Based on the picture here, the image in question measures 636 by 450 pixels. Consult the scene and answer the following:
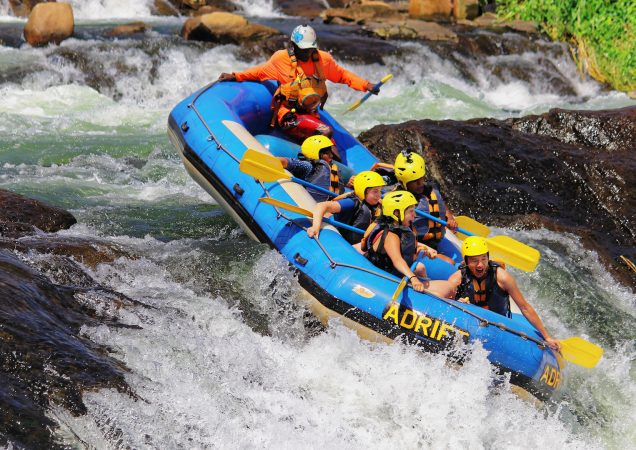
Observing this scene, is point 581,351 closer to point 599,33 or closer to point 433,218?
point 433,218

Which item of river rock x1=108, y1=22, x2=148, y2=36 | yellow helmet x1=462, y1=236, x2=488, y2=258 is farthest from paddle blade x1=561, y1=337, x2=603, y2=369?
river rock x1=108, y1=22, x2=148, y2=36

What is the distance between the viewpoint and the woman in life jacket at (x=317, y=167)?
7645 millimetres

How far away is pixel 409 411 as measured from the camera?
573 centimetres

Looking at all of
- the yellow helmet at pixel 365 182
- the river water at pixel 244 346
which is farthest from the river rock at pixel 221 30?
the yellow helmet at pixel 365 182

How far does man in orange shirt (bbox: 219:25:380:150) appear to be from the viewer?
27.9ft

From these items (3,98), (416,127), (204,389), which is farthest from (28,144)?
(204,389)

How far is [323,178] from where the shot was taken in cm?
765

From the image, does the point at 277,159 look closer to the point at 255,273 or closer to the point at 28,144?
the point at 255,273

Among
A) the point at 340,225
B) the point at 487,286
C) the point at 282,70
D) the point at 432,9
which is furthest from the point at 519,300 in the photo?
the point at 432,9

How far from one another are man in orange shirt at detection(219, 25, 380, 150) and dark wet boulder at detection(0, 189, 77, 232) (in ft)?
6.76

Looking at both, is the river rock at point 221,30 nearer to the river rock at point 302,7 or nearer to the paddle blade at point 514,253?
the river rock at point 302,7

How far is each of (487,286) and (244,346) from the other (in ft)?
5.62

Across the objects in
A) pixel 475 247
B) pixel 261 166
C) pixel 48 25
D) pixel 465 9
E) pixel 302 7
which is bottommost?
pixel 302 7

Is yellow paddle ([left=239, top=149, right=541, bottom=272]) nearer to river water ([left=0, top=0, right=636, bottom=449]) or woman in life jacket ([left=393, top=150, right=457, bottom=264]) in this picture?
woman in life jacket ([left=393, top=150, right=457, bottom=264])
